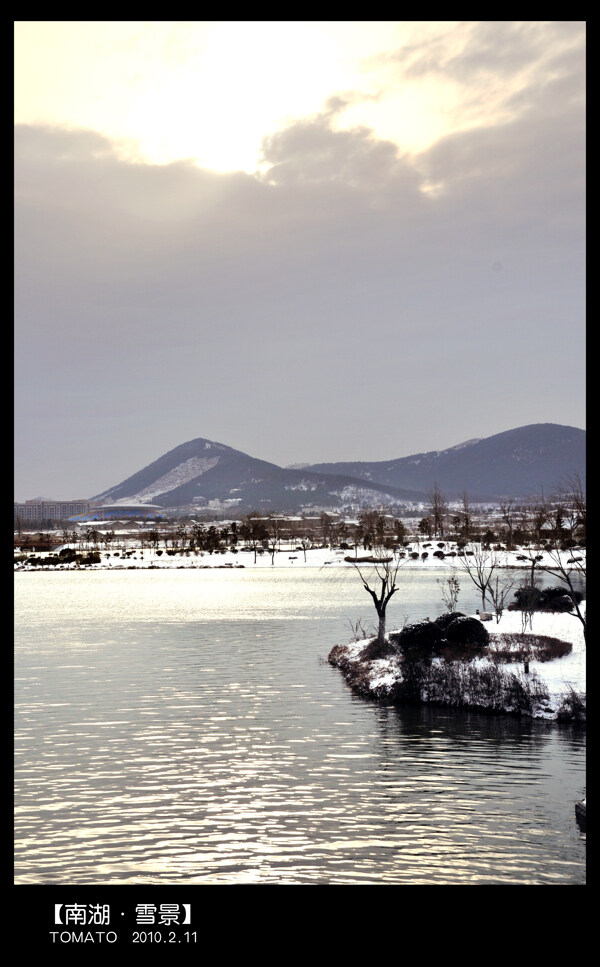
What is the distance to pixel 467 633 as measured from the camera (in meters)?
34.6

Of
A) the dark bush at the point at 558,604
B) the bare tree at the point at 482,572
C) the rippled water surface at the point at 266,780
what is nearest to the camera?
the rippled water surface at the point at 266,780

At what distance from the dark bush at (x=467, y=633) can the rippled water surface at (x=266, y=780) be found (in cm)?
549

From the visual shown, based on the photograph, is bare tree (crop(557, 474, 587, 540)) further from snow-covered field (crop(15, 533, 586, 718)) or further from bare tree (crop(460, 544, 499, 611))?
bare tree (crop(460, 544, 499, 611))

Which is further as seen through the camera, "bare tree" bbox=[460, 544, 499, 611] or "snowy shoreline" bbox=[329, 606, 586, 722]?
"bare tree" bbox=[460, 544, 499, 611]

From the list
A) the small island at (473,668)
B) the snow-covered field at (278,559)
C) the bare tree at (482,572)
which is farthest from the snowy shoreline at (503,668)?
the snow-covered field at (278,559)

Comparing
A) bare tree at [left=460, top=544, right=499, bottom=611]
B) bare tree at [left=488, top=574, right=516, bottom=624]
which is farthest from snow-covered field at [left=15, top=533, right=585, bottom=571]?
bare tree at [left=488, top=574, right=516, bottom=624]

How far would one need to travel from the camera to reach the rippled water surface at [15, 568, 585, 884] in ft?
49.1

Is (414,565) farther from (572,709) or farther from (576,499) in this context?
(572,709)

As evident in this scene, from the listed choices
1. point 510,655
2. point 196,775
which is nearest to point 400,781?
point 196,775

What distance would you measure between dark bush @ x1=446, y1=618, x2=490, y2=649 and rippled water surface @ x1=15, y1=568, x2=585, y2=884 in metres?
5.49

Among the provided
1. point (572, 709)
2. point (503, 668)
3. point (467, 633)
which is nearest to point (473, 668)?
point (503, 668)

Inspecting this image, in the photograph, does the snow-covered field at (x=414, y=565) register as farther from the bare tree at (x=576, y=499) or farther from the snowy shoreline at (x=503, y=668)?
the bare tree at (x=576, y=499)

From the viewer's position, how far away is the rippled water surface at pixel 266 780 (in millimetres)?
14953

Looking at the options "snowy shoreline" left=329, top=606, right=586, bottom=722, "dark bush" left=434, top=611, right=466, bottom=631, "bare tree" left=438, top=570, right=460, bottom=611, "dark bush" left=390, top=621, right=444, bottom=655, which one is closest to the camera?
"snowy shoreline" left=329, top=606, right=586, bottom=722
